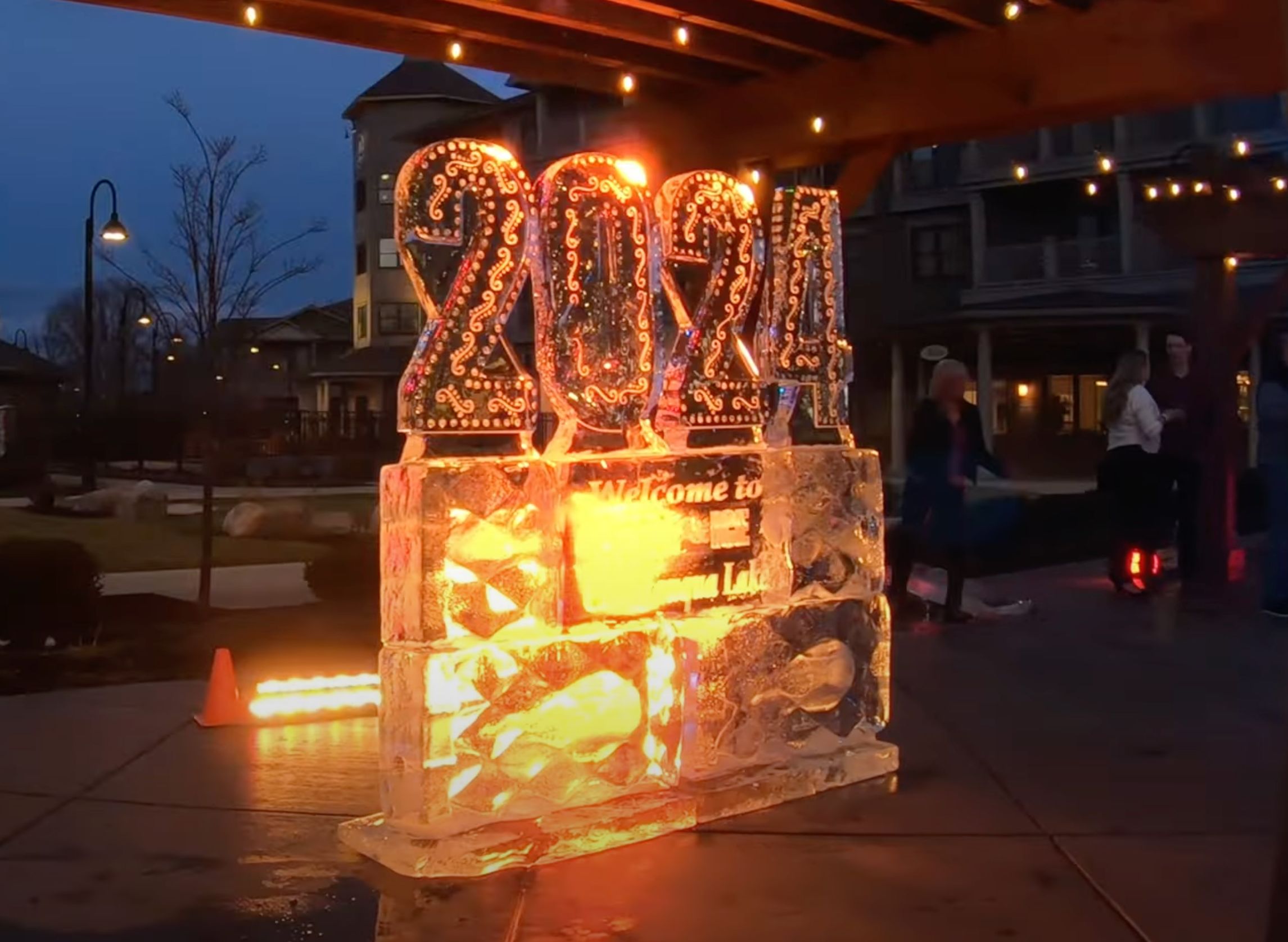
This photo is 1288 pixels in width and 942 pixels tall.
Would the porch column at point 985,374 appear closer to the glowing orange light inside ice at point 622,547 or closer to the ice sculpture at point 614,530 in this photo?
the ice sculpture at point 614,530

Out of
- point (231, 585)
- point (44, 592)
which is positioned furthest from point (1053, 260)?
point (44, 592)

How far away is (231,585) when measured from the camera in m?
12.6

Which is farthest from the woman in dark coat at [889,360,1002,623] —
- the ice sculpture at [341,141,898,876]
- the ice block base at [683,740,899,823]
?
the ice block base at [683,740,899,823]

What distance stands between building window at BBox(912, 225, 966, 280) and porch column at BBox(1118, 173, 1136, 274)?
3822mm

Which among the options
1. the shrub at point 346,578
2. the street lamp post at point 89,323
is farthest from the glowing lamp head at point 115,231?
the shrub at point 346,578

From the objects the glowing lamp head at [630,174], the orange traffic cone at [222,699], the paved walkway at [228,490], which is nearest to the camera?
the glowing lamp head at [630,174]

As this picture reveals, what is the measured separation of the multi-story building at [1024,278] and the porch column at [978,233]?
37mm

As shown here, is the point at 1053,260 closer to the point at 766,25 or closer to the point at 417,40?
the point at 766,25

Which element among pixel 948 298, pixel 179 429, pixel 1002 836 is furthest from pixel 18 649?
pixel 948 298

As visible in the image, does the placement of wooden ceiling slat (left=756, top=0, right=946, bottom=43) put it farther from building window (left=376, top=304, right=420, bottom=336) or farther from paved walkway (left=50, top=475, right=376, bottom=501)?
building window (left=376, top=304, right=420, bottom=336)

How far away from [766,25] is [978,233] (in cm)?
2558

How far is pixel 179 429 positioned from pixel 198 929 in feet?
89.8

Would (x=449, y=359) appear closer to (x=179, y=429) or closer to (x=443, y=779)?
(x=443, y=779)

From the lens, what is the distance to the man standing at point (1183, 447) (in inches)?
447
